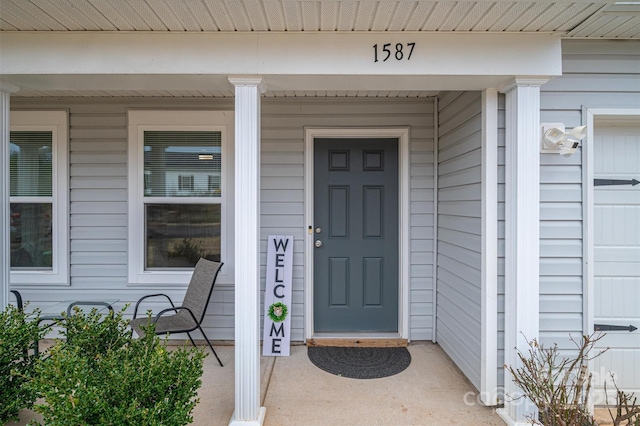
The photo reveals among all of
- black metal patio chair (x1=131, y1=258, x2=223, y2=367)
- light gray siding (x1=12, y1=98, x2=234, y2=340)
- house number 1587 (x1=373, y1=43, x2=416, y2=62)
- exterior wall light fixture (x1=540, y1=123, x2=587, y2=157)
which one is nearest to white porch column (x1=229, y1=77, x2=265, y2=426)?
house number 1587 (x1=373, y1=43, x2=416, y2=62)

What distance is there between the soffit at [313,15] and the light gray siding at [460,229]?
2.01ft

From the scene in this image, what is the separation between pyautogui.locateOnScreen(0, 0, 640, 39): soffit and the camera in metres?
1.71

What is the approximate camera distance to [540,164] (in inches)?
84.7

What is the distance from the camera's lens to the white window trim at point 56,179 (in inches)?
122

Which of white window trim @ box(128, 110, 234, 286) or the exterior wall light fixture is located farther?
white window trim @ box(128, 110, 234, 286)

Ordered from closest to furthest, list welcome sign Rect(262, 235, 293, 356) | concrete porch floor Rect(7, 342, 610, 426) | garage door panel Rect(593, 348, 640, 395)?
concrete porch floor Rect(7, 342, 610, 426) < garage door panel Rect(593, 348, 640, 395) < welcome sign Rect(262, 235, 293, 356)

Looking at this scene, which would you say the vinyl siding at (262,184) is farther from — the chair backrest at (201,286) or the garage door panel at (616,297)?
the garage door panel at (616,297)

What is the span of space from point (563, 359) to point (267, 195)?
8.35 feet

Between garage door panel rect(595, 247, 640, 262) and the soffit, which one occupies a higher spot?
the soffit

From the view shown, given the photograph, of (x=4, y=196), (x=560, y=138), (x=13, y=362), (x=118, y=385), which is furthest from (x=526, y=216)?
(x=4, y=196)

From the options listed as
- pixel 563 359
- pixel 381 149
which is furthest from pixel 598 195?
pixel 381 149

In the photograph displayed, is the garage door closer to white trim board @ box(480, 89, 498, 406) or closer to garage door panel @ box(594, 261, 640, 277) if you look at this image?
garage door panel @ box(594, 261, 640, 277)

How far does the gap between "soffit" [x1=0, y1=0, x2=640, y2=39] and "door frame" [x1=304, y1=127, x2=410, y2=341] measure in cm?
124

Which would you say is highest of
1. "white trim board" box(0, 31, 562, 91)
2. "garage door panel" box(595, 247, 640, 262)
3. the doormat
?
"white trim board" box(0, 31, 562, 91)
